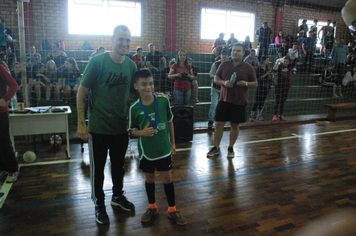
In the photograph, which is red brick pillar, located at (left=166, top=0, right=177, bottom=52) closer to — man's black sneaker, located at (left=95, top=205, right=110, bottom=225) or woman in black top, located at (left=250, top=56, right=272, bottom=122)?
woman in black top, located at (left=250, top=56, right=272, bottom=122)

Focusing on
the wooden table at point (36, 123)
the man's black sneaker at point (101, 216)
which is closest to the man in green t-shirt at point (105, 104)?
the man's black sneaker at point (101, 216)

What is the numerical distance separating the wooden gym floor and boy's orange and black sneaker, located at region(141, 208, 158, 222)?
0.05m

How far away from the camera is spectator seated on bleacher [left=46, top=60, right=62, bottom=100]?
18.7 feet

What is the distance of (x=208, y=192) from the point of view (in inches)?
116

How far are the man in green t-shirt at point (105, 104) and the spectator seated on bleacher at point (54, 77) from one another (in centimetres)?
394

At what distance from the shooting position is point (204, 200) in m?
2.77

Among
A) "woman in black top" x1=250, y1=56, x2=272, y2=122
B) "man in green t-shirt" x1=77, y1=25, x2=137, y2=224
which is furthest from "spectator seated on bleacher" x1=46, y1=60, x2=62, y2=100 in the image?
"woman in black top" x1=250, y1=56, x2=272, y2=122

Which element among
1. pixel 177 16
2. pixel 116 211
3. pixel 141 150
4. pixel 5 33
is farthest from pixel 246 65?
pixel 177 16

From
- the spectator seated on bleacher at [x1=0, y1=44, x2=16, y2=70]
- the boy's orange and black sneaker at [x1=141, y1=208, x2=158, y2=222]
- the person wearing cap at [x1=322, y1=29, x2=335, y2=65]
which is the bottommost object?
the boy's orange and black sneaker at [x1=141, y1=208, x2=158, y2=222]

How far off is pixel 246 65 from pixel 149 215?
2.41 m

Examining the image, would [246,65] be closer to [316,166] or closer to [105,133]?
[316,166]

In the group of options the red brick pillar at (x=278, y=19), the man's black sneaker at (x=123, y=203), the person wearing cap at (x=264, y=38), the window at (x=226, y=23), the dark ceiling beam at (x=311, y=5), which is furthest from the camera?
the dark ceiling beam at (x=311, y=5)

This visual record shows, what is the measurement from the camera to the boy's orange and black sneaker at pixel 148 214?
235cm

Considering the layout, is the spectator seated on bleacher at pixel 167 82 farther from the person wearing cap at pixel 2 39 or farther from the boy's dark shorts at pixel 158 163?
the boy's dark shorts at pixel 158 163
